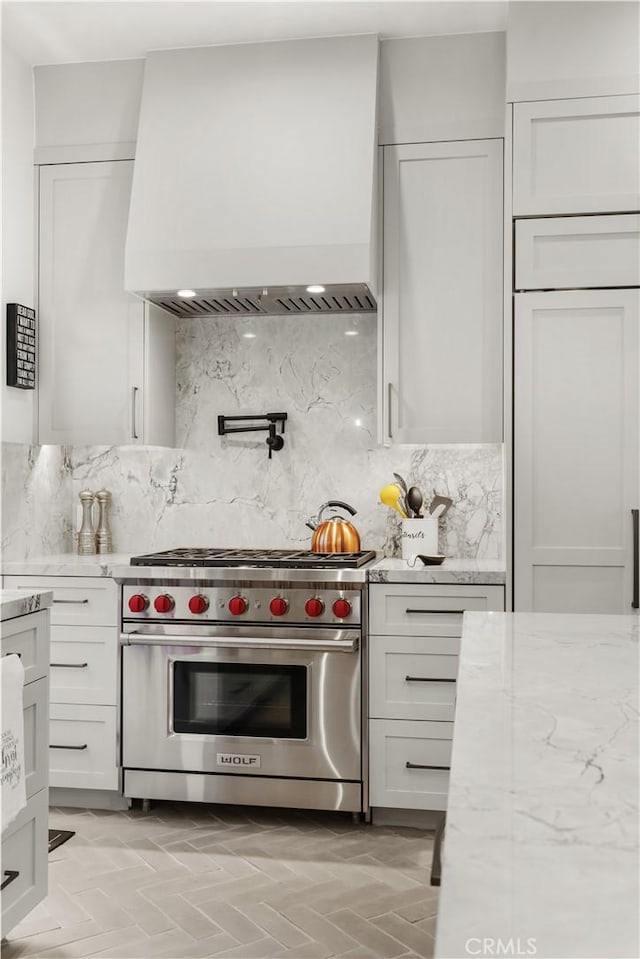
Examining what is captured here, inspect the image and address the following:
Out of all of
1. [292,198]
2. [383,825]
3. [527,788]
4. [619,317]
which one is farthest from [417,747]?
[527,788]

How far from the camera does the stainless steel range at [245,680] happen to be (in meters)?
3.13

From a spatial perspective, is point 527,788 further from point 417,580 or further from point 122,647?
point 122,647

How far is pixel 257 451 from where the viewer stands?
3830 millimetres

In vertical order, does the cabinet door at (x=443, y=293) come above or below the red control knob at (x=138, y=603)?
above

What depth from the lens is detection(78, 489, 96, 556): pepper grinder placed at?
3.80 metres

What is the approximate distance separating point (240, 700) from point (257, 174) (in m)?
1.99

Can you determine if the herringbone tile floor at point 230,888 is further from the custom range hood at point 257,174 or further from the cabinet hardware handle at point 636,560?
the custom range hood at point 257,174

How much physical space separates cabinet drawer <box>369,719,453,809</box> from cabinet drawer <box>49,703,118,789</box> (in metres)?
0.99

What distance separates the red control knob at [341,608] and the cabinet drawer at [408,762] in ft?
1.32

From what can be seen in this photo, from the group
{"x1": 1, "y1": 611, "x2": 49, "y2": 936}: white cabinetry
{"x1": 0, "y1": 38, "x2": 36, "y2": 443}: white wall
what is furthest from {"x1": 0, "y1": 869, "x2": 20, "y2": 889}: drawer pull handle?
{"x1": 0, "y1": 38, "x2": 36, "y2": 443}: white wall

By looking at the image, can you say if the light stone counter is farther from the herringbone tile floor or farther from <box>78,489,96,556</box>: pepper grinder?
the herringbone tile floor

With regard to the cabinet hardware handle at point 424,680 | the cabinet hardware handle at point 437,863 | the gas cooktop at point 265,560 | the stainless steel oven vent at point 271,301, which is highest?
the stainless steel oven vent at point 271,301

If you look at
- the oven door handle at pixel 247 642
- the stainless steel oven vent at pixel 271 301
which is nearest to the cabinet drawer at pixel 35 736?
the oven door handle at pixel 247 642

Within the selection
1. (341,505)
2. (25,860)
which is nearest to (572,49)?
(341,505)
